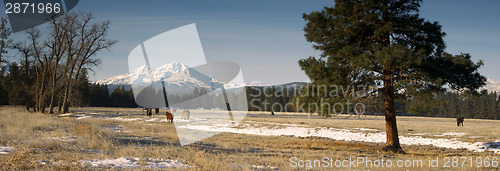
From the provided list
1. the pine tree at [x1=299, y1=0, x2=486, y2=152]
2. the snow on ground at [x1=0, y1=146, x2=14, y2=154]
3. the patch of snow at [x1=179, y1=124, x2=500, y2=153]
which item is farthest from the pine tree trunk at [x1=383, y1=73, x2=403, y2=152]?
the snow on ground at [x1=0, y1=146, x2=14, y2=154]

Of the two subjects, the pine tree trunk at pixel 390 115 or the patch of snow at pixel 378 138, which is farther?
the patch of snow at pixel 378 138

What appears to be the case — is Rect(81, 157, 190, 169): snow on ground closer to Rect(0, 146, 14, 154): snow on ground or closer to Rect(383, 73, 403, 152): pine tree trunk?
Rect(0, 146, 14, 154): snow on ground

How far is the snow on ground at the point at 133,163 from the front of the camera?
Result: 7.28 m

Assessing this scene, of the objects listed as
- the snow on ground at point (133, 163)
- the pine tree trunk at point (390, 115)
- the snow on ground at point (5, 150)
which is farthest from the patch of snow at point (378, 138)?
the snow on ground at point (5, 150)

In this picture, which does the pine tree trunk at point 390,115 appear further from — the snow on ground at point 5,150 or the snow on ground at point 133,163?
the snow on ground at point 5,150

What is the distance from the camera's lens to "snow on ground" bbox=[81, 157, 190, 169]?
23.9ft

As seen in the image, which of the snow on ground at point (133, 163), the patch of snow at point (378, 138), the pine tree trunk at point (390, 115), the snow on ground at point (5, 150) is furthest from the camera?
the patch of snow at point (378, 138)

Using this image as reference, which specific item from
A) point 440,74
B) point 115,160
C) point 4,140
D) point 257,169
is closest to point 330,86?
point 440,74

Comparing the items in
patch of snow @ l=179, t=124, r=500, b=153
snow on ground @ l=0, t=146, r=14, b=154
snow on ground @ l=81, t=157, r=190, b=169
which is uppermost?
snow on ground @ l=0, t=146, r=14, b=154

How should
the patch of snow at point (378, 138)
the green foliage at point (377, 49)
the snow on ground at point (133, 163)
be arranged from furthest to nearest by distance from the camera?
the patch of snow at point (378, 138), the green foliage at point (377, 49), the snow on ground at point (133, 163)

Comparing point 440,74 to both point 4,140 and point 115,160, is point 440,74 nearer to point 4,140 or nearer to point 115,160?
point 115,160

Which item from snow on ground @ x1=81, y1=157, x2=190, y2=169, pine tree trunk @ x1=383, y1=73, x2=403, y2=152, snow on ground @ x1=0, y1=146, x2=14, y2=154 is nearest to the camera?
snow on ground @ x1=81, y1=157, x2=190, y2=169

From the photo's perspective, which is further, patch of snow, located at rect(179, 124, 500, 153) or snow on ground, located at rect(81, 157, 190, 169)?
patch of snow, located at rect(179, 124, 500, 153)

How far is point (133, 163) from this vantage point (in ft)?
25.4
